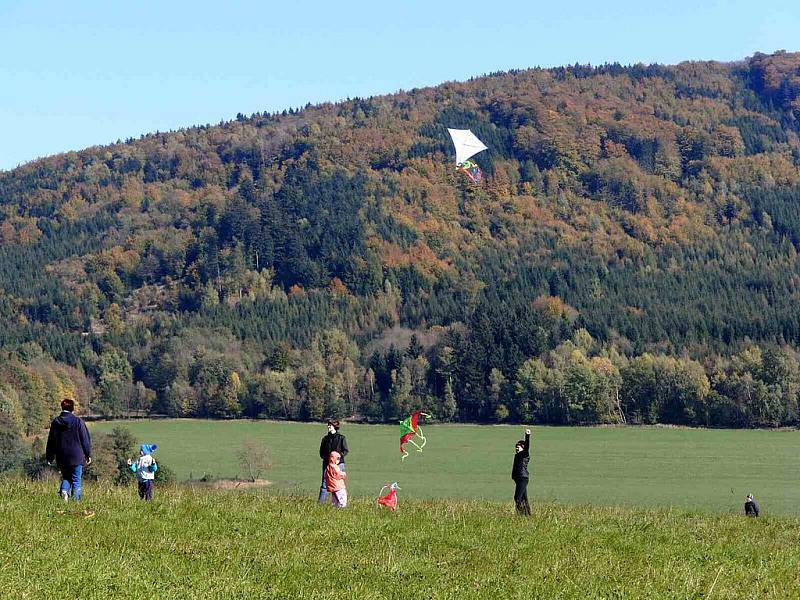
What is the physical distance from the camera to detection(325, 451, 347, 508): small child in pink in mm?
23656

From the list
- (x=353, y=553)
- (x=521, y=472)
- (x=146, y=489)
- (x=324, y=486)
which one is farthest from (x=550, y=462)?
(x=353, y=553)

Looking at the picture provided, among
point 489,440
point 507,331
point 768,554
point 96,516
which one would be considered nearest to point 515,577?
point 768,554

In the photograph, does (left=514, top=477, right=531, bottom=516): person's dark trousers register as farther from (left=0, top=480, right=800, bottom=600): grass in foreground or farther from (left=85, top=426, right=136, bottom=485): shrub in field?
(left=85, top=426, right=136, bottom=485): shrub in field

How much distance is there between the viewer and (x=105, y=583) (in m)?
14.8

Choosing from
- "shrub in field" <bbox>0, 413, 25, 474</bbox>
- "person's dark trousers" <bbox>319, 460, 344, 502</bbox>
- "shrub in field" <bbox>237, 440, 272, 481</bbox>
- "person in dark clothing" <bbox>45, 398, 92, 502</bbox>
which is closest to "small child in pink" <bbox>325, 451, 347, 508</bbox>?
"person's dark trousers" <bbox>319, 460, 344, 502</bbox>

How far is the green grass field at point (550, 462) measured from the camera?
242ft

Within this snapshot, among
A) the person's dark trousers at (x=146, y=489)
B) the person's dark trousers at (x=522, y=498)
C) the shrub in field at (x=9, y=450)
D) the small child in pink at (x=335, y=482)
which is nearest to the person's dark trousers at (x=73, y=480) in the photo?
the person's dark trousers at (x=146, y=489)

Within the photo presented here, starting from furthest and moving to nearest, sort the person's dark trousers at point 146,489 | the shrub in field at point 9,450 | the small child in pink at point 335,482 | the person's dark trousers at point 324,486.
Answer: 1. the shrub in field at point 9,450
2. the person's dark trousers at point 324,486
3. the small child in pink at point 335,482
4. the person's dark trousers at point 146,489

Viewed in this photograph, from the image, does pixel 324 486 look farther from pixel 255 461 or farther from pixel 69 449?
pixel 255 461

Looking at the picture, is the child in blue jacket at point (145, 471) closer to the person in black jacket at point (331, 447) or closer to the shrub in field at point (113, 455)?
the person in black jacket at point (331, 447)

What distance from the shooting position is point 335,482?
77.6ft

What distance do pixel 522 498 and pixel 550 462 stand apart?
247ft

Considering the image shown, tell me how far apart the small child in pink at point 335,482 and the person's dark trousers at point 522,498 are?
3.45m

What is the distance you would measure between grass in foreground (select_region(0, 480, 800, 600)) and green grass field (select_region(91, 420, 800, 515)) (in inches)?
1286
